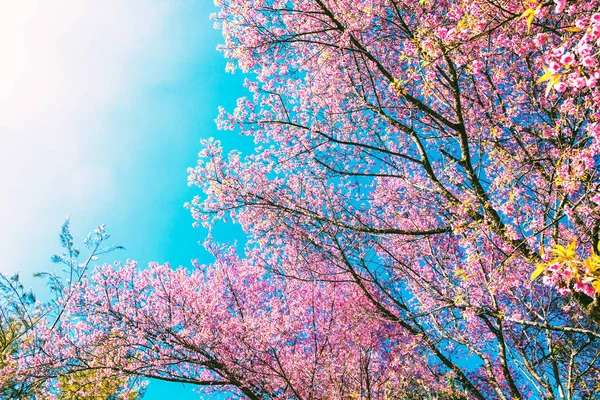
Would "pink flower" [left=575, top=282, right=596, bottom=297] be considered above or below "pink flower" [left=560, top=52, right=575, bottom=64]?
below

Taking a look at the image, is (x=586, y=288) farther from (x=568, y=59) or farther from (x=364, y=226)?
(x=364, y=226)

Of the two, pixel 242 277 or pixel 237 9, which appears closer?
pixel 237 9

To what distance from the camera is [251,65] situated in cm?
732

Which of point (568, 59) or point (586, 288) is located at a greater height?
point (568, 59)

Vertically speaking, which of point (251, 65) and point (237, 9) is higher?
point (237, 9)

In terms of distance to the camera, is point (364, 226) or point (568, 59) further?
point (364, 226)

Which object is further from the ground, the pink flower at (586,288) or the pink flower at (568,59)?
the pink flower at (568,59)

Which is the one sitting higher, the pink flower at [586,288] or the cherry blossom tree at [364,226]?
the cherry blossom tree at [364,226]

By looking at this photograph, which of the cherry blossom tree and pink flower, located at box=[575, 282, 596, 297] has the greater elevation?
the cherry blossom tree

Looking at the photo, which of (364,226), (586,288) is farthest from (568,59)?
(364,226)

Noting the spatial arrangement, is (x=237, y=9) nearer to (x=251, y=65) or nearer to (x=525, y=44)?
(x=251, y=65)

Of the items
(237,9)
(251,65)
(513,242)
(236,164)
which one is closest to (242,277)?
(236,164)

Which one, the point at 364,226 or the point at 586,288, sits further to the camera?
the point at 364,226

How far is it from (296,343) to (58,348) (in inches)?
222
